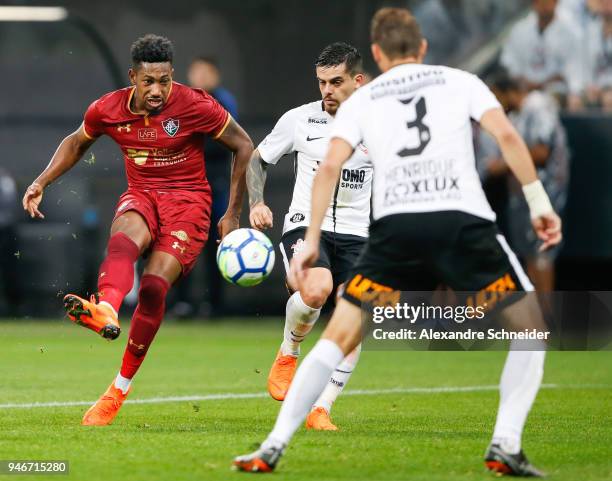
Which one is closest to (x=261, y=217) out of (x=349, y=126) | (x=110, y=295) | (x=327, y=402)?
(x=110, y=295)

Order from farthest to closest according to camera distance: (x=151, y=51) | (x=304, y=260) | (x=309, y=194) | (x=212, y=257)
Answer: (x=212, y=257) → (x=309, y=194) → (x=151, y=51) → (x=304, y=260)

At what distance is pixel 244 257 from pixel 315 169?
0.87 metres

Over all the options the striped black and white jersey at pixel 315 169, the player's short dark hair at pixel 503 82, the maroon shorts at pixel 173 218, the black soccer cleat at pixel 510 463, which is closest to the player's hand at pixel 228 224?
the maroon shorts at pixel 173 218

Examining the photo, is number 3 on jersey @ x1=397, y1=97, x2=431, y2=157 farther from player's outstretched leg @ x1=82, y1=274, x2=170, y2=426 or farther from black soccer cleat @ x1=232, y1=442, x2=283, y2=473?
player's outstretched leg @ x1=82, y1=274, x2=170, y2=426

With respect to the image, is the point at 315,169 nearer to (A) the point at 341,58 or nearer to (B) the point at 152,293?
(A) the point at 341,58

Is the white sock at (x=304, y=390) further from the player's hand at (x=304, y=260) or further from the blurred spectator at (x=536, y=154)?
the blurred spectator at (x=536, y=154)

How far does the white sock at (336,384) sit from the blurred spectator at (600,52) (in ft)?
25.6

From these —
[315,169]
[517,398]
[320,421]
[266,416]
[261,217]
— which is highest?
[315,169]

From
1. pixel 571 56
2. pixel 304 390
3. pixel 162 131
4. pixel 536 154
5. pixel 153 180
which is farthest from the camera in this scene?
pixel 571 56

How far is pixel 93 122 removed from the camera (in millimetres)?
9234

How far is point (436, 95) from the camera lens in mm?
6676

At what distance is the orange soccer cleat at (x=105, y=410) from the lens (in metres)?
8.62

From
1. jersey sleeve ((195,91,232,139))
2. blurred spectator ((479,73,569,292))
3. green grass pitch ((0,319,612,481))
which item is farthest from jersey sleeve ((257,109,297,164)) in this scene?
blurred spectator ((479,73,569,292))

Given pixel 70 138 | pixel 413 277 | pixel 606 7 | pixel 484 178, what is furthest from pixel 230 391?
pixel 606 7
